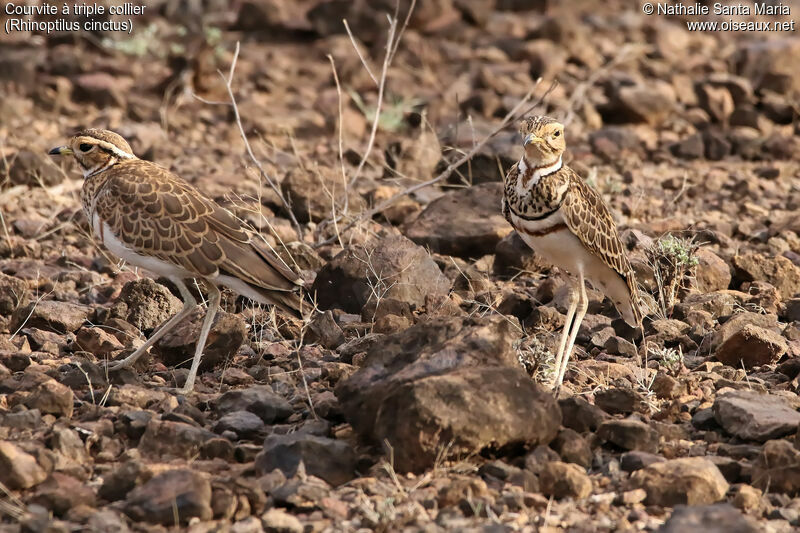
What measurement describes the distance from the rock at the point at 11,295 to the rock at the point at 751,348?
162 inches

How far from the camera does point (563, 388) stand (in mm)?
5547

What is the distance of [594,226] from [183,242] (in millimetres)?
2176

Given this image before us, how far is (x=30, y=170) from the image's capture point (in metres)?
9.07

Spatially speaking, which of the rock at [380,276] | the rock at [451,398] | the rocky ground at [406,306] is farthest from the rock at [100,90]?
the rock at [451,398]

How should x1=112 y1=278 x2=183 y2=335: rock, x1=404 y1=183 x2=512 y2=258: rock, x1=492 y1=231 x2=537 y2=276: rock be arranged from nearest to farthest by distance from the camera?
1. x1=112 y1=278 x2=183 y2=335: rock
2. x1=492 y1=231 x2=537 y2=276: rock
3. x1=404 y1=183 x2=512 y2=258: rock

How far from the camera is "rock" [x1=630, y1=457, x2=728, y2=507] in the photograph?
14.7 feet

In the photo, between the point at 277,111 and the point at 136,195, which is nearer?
the point at 136,195

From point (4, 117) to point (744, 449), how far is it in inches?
326

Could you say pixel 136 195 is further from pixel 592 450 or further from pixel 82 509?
pixel 592 450

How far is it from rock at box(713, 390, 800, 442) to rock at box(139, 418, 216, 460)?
236 centimetres

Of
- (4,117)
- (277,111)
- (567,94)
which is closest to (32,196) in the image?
(4,117)

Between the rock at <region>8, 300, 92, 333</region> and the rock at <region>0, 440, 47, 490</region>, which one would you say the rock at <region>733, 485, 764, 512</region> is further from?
the rock at <region>8, 300, 92, 333</region>

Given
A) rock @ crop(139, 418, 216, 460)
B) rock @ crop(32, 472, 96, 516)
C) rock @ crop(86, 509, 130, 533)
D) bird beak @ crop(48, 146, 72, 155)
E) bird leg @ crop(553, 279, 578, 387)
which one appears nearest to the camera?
rock @ crop(86, 509, 130, 533)

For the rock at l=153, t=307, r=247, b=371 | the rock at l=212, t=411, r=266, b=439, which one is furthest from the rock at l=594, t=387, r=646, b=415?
the rock at l=153, t=307, r=247, b=371
